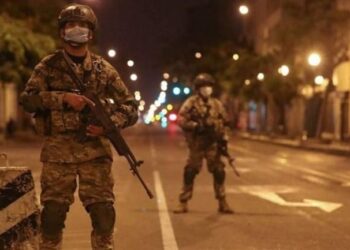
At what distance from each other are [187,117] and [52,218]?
228 inches

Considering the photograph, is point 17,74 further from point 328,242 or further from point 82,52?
point 82,52

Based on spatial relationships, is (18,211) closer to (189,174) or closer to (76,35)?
(76,35)

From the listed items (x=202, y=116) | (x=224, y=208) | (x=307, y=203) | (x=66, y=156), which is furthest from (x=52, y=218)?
(x=307, y=203)

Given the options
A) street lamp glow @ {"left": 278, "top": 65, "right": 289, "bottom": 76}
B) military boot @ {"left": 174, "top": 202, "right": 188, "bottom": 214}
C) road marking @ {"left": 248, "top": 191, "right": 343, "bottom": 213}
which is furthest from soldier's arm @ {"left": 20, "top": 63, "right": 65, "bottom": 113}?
street lamp glow @ {"left": 278, "top": 65, "right": 289, "bottom": 76}

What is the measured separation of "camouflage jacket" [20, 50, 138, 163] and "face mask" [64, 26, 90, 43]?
155mm

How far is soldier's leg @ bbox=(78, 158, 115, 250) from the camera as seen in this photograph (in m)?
A: 5.91

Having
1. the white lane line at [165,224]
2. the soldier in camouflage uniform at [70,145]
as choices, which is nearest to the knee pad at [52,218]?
the soldier in camouflage uniform at [70,145]

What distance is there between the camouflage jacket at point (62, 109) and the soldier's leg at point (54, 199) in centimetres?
9

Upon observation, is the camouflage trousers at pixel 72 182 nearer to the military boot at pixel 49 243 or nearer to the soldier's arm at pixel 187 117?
the military boot at pixel 49 243

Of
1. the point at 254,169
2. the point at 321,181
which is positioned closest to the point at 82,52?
the point at 321,181

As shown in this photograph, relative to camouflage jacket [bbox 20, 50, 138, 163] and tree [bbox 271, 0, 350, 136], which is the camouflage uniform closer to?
camouflage jacket [bbox 20, 50, 138, 163]

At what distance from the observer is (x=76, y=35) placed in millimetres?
5898

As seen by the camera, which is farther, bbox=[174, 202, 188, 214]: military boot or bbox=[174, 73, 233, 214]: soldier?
bbox=[174, 202, 188, 214]: military boot

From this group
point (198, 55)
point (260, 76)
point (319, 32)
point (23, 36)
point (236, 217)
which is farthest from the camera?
point (198, 55)
